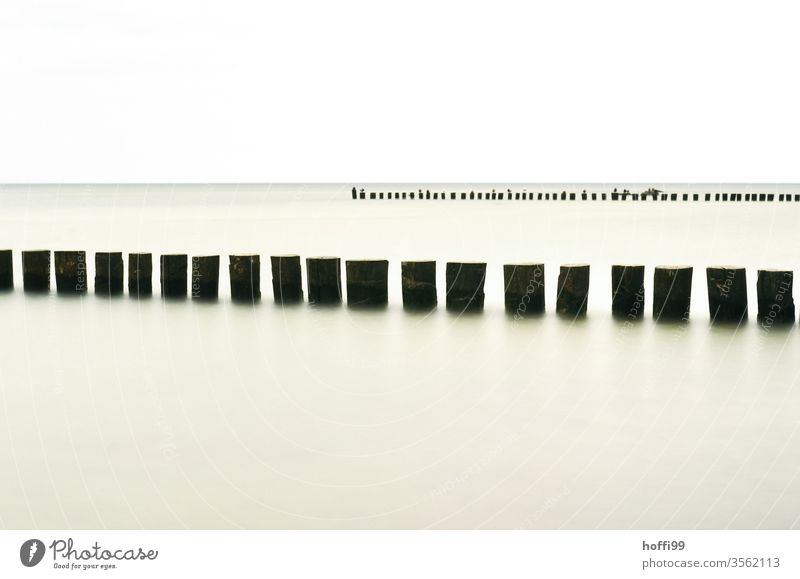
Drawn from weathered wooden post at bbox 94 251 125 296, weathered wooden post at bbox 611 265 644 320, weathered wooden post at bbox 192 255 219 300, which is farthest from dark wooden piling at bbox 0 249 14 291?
weathered wooden post at bbox 611 265 644 320

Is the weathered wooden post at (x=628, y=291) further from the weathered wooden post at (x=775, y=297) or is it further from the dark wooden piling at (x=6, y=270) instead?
the dark wooden piling at (x=6, y=270)

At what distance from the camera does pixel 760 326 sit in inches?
450

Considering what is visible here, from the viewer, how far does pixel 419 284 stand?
42.3ft

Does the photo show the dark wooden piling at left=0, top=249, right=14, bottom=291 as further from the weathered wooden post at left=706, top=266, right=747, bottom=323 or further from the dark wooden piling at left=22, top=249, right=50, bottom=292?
the weathered wooden post at left=706, top=266, right=747, bottom=323

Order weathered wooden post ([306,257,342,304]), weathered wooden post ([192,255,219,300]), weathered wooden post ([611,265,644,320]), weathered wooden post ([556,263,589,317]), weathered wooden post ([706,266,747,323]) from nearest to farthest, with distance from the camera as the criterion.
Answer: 1. weathered wooden post ([706,266,747,323])
2. weathered wooden post ([611,265,644,320])
3. weathered wooden post ([556,263,589,317])
4. weathered wooden post ([306,257,342,304])
5. weathered wooden post ([192,255,219,300])

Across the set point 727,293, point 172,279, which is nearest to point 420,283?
point 172,279

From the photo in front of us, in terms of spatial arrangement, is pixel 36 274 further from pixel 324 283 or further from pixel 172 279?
pixel 324 283

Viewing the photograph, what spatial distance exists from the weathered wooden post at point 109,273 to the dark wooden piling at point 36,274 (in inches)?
37.3

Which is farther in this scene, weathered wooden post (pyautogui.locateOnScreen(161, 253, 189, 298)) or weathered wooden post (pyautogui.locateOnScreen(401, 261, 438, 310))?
weathered wooden post (pyautogui.locateOnScreen(161, 253, 189, 298))

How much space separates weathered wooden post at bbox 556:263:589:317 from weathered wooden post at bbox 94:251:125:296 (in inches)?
234

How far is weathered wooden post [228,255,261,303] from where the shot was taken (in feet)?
45.6

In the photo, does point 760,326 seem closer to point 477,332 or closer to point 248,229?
point 477,332

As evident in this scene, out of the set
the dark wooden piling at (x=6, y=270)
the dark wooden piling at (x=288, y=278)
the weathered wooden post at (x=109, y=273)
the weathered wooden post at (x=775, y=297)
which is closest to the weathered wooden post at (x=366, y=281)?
the dark wooden piling at (x=288, y=278)

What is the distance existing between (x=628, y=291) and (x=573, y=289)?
2.14 ft
